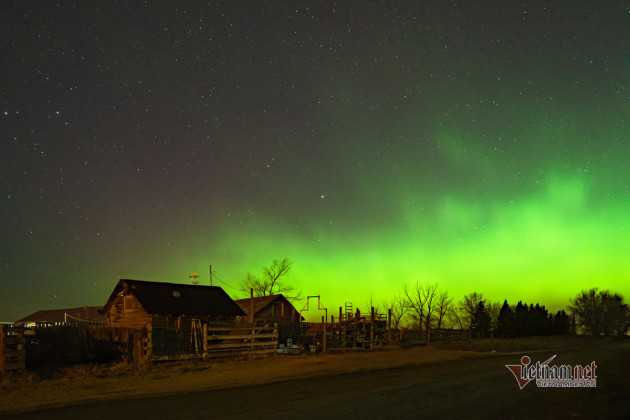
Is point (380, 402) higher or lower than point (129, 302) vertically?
lower

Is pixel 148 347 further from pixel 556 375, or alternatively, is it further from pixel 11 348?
pixel 556 375

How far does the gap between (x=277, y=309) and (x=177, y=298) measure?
2590 cm

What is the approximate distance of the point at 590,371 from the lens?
1884cm

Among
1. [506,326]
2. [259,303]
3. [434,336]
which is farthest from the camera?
[506,326]

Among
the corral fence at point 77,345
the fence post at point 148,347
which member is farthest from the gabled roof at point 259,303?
the fence post at point 148,347

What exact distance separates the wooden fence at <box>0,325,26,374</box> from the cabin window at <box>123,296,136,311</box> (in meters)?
18.9

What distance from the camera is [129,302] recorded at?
3741 centimetres

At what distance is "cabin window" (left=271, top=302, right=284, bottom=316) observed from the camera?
2380 inches

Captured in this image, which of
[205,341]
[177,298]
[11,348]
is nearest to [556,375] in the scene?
[205,341]

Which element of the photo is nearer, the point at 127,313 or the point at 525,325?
the point at 127,313

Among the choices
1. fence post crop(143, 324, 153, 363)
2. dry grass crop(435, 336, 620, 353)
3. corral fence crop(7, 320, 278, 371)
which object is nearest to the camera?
fence post crop(143, 324, 153, 363)

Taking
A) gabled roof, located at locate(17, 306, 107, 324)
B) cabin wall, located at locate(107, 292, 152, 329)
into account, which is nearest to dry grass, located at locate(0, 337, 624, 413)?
cabin wall, located at locate(107, 292, 152, 329)

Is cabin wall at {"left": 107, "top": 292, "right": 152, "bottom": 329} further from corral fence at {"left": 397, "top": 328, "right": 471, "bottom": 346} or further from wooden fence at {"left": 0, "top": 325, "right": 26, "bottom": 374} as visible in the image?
corral fence at {"left": 397, "top": 328, "right": 471, "bottom": 346}

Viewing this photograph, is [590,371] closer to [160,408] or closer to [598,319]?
[160,408]
